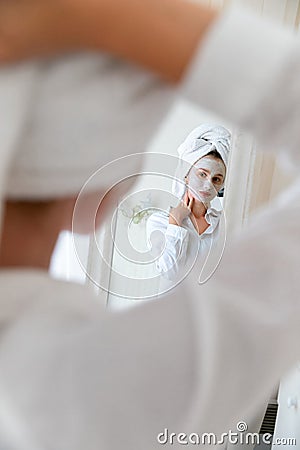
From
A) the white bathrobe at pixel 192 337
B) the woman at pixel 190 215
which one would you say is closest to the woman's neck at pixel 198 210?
the woman at pixel 190 215

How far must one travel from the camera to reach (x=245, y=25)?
294mm

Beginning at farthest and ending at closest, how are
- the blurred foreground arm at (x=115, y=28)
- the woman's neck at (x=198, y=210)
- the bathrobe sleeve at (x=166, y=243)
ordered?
1. the woman's neck at (x=198, y=210)
2. the bathrobe sleeve at (x=166, y=243)
3. the blurred foreground arm at (x=115, y=28)

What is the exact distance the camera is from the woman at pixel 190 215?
1.17m

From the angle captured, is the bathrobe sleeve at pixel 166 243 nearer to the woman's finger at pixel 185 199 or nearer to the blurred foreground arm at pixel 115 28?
the woman's finger at pixel 185 199

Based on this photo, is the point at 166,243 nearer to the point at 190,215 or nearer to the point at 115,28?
the point at 190,215

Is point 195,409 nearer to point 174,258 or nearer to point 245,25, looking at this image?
point 245,25

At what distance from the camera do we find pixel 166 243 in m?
1.23

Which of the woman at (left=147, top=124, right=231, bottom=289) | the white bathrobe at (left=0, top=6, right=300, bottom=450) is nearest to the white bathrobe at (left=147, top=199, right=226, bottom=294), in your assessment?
the woman at (left=147, top=124, right=231, bottom=289)

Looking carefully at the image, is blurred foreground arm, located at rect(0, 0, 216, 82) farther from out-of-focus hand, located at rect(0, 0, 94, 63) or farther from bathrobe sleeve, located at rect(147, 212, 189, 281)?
bathrobe sleeve, located at rect(147, 212, 189, 281)

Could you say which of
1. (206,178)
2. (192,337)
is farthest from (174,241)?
(192,337)

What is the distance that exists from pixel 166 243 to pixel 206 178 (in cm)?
20

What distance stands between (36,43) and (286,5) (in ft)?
4.85

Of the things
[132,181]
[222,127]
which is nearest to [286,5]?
[222,127]

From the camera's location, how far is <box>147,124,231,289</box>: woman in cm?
117
